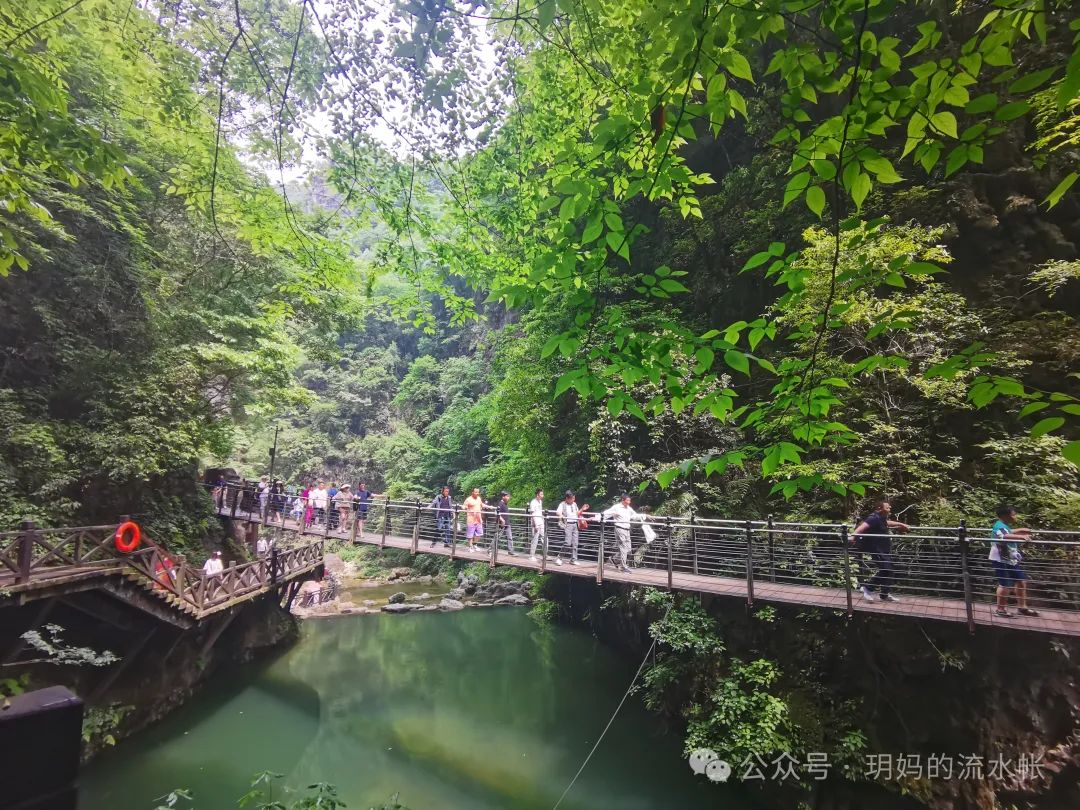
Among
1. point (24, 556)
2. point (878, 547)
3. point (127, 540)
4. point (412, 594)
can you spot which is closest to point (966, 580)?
point (878, 547)

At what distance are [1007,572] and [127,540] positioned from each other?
10931 mm

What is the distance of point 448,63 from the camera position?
9.89 feet

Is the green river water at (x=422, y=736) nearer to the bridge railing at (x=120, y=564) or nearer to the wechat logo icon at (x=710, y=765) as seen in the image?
the wechat logo icon at (x=710, y=765)

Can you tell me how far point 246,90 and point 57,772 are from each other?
415 cm

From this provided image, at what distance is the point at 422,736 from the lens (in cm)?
859

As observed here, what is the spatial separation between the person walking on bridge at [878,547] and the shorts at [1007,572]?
797 millimetres

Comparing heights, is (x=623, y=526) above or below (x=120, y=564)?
above

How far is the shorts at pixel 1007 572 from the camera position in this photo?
475 cm

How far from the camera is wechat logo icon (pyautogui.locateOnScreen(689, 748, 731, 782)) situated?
6129 mm

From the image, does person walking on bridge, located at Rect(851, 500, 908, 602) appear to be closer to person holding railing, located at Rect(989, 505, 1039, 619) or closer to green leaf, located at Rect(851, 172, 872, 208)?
person holding railing, located at Rect(989, 505, 1039, 619)

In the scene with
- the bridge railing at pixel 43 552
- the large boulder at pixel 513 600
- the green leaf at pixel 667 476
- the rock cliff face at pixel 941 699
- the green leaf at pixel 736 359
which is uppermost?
the green leaf at pixel 736 359

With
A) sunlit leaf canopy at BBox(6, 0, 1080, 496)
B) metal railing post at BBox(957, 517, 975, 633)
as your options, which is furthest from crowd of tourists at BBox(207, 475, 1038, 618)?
sunlit leaf canopy at BBox(6, 0, 1080, 496)

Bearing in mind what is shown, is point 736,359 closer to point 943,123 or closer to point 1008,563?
point 943,123

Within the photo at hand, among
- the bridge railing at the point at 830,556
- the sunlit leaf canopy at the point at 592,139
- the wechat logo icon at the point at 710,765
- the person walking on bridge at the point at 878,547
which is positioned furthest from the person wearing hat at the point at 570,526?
the sunlit leaf canopy at the point at 592,139
